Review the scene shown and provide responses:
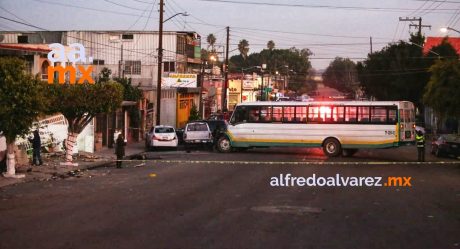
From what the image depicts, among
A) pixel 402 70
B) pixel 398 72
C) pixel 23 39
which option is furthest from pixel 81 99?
pixel 398 72

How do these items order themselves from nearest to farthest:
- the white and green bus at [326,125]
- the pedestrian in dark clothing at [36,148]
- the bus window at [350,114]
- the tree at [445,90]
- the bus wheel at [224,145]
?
the pedestrian in dark clothing at [36,148] < the white and green bus at [326,125] < the bus window at [350,114] < the tree at [445,90] < the bus wheel at [224,145]

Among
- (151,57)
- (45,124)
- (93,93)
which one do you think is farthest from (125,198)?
(151,57)

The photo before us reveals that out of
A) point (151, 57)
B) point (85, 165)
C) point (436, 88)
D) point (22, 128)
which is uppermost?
point (151, 57)

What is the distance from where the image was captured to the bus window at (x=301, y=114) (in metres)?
32.4

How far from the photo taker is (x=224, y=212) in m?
13.7

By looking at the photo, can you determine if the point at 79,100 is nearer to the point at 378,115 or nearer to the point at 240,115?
the point at 240,115

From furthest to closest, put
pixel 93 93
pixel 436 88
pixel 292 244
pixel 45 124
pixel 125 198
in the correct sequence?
1. pixel 436 88
2. pixel 45 124
3. pixel 93 93
4. pixel 125 198
5. pixel 292 244

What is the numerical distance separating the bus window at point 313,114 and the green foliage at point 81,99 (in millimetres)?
11054

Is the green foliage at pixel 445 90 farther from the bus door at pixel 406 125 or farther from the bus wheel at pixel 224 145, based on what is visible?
the bus wheel at pixel 224 145

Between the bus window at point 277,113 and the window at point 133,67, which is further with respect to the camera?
the window at point 133,67

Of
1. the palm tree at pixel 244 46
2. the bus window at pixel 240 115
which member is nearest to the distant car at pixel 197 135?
the bus window at pixel 240 115

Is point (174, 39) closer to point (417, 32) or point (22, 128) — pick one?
point (417, 32)

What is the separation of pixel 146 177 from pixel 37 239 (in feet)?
36.9

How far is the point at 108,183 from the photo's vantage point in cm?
2005
